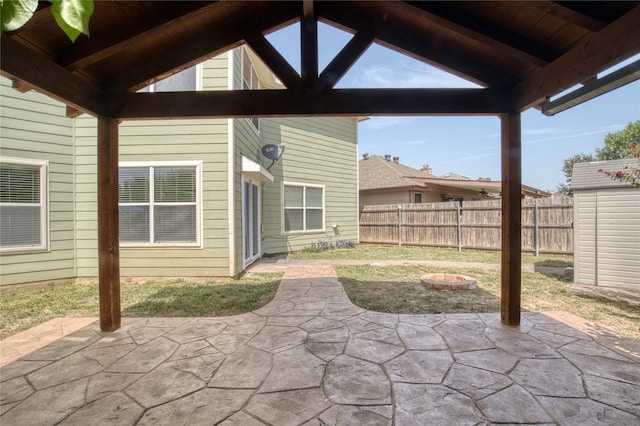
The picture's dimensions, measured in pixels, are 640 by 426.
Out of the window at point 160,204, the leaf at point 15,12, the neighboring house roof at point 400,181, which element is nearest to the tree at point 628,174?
the leaf at point 15,12

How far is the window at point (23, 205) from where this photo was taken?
16.7ft

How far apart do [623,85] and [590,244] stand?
3.63 m

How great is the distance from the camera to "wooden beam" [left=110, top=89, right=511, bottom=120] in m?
3.18

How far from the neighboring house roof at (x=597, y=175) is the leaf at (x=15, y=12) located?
255 inches

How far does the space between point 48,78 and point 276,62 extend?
1984 millimetres

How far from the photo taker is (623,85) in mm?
2330

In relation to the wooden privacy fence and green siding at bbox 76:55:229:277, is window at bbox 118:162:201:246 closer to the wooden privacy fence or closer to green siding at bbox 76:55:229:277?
green siding at bbox 76:55:229:277

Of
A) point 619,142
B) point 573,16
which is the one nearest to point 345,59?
point 573,16

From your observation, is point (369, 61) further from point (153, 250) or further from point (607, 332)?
point (153, 250)

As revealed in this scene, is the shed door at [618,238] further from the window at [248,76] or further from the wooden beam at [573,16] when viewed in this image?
the window at [248,76]

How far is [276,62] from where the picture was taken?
3127mm

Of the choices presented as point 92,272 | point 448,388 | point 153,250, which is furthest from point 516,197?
point 92,272

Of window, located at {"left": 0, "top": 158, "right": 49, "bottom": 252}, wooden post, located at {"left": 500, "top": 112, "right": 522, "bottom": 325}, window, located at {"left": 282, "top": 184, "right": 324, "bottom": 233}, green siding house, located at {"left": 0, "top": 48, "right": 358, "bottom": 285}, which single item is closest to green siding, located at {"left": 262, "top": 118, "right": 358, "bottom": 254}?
window, located at {"left": 282, "top": 184, "right": 324, "bottom": 233}

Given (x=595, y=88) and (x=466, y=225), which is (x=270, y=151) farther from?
(x=466, y=225)
